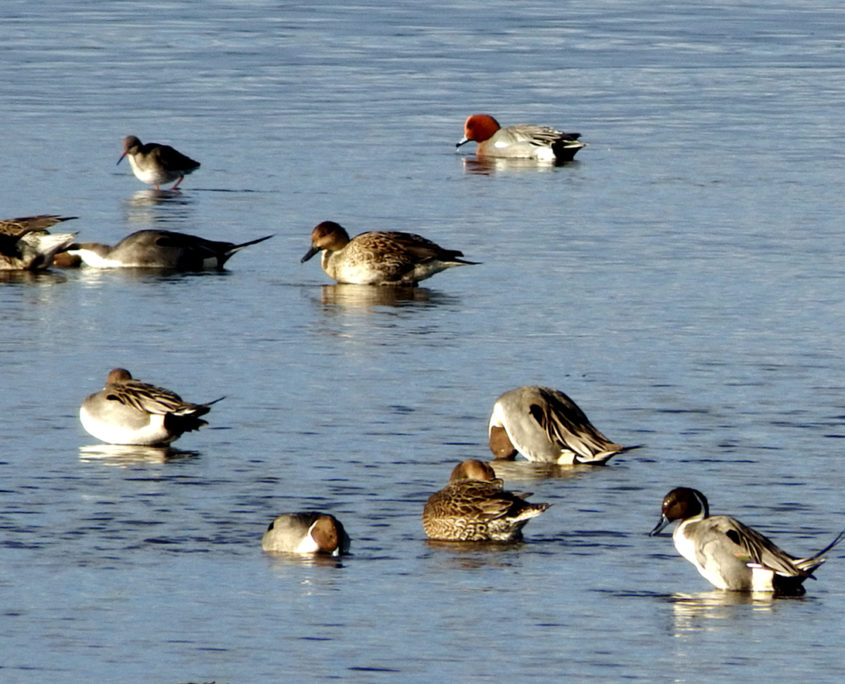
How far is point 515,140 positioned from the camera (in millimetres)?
35031

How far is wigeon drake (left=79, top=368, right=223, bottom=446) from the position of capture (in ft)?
52.3

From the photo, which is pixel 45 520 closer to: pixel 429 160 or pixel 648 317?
pixel 648 317

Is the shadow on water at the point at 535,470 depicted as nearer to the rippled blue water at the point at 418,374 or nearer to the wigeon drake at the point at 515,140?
the rippled blue water at the point at 418,374

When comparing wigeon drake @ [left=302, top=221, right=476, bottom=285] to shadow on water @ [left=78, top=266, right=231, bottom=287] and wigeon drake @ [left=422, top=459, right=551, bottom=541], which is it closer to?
shadow on water @ [left=78, top=266, right=231, bottom=287]

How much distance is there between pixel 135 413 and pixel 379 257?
7611 mm

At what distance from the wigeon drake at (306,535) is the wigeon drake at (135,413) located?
2808mm

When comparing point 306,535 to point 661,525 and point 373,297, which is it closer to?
point 661,525

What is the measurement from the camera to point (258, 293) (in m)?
22.6

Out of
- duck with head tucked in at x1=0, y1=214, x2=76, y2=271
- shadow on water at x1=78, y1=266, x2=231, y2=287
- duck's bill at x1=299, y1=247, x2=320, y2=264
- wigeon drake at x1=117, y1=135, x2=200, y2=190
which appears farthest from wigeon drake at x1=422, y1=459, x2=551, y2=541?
wigeon drake at x1=117, y1=135, x2=200, y2=190

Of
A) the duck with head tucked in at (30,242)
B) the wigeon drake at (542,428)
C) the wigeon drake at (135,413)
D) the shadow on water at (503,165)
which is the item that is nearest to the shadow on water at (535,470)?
the wigeon drake at (542,428)

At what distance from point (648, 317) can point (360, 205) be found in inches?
301

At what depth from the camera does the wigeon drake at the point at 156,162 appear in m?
29.7

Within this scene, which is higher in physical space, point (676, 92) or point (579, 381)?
point (676, 92)

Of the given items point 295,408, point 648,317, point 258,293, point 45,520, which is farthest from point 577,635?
point 258,293
